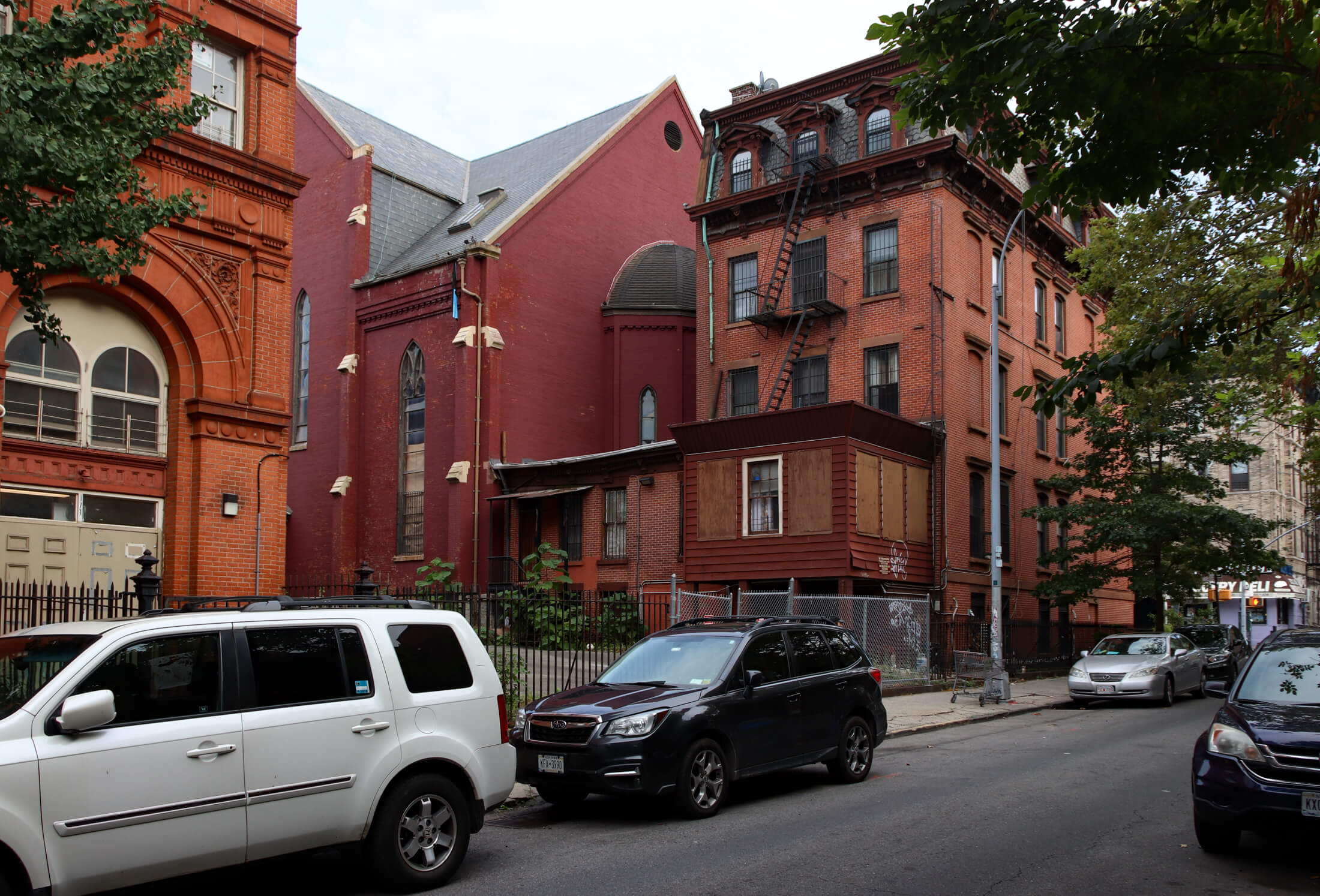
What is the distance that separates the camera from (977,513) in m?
31.5

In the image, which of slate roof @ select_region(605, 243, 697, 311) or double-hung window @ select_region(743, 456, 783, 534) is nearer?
double-hung window @ select_region(743, 456, 783, 534)

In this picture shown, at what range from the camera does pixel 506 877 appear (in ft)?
25.4

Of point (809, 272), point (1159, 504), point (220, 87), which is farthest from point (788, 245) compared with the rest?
point (220, 87)

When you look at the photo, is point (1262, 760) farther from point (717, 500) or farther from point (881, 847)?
point (717, 500)

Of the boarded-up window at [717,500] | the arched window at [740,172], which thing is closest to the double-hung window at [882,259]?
the arched window at [740,172]

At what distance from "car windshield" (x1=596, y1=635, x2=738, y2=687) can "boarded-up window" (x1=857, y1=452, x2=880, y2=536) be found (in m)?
15.4

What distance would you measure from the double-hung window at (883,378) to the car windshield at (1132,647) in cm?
834

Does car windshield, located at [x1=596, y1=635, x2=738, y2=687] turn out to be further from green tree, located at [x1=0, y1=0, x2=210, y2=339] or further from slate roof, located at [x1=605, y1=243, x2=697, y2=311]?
slate roof, located at [x1=605, y1=243, x2=697, y2=311]

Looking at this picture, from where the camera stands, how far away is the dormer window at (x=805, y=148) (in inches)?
1243

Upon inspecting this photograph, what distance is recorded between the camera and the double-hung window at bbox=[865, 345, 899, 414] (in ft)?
97.9

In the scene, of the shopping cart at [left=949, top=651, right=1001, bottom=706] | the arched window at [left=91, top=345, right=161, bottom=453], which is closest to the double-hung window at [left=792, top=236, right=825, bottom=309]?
the shopping cart at [left=949, top=651, right=1001, bottom=706]

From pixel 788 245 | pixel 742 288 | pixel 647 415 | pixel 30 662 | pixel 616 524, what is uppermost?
pixel 788 245

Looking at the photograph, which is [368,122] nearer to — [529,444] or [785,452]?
[529,444]

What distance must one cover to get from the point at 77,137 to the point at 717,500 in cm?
2025
